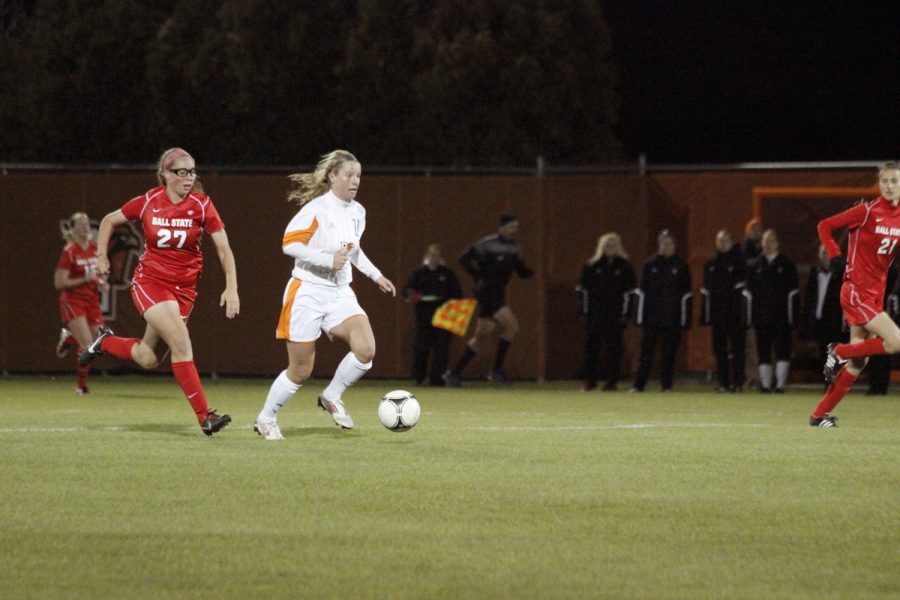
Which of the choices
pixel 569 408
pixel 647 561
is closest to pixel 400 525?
pixel 647 561

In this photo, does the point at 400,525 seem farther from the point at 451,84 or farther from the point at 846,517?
the point at 451,84

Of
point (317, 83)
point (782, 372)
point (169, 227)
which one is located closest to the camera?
point (169, 227)

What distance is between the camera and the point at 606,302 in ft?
67.5

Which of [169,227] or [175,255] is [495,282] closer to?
[175,255]

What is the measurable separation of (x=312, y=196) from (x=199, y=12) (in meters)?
31.4

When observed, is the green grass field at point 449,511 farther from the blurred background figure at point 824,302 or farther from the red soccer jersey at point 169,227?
the blurred background figure at point 824,302

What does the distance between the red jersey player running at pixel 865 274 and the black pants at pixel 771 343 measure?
6.75 m

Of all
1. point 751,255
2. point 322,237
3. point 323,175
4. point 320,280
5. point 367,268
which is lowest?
point 320,280

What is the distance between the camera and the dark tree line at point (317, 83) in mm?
40344

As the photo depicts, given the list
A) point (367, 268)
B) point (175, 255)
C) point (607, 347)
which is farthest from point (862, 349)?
point (607, 347)

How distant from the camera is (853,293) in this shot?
13.1 meters

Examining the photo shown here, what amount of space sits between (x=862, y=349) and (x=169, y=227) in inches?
227

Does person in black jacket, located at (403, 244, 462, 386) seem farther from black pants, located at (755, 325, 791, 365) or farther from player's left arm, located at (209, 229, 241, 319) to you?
player's left arm, located at (209, 229, 241, 319)

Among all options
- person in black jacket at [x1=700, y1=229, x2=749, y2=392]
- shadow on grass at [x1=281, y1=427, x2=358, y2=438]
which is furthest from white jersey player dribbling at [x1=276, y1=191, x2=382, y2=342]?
person in black jacket at [x1=700, y1=229, x2=749, y2=392]
